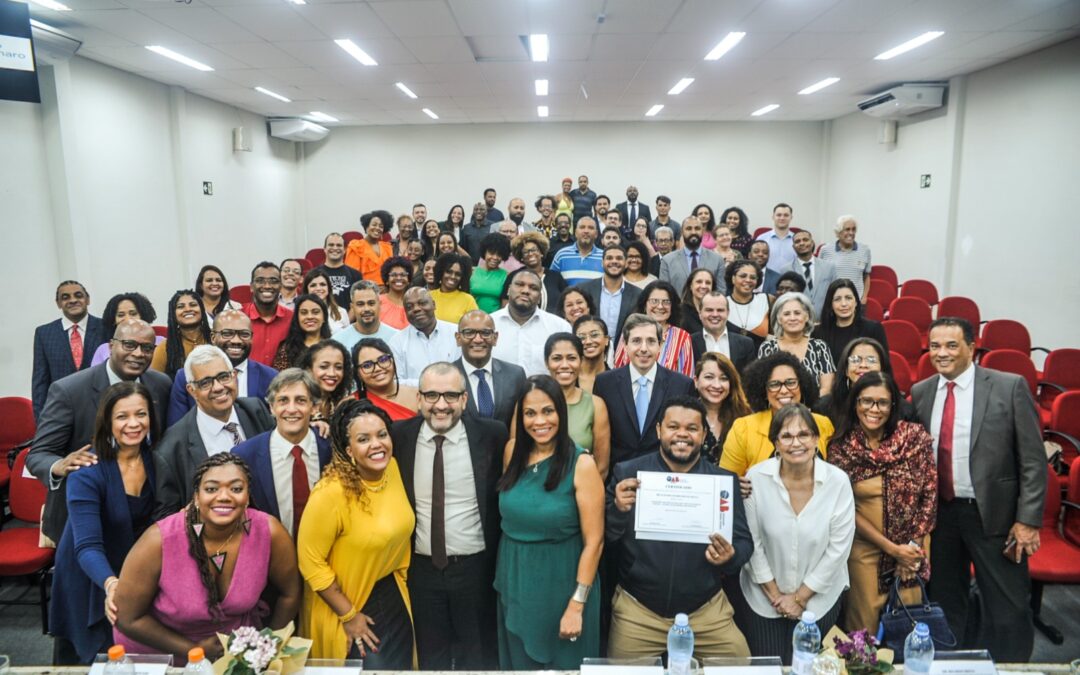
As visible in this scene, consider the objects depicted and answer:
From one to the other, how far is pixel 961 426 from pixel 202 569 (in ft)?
10.7

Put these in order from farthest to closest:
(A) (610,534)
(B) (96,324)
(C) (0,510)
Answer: (B) (96,324) < (C) (0,510) < (A) (610,534)

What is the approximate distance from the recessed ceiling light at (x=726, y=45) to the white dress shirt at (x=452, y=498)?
5514 mm

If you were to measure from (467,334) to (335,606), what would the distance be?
156 cm

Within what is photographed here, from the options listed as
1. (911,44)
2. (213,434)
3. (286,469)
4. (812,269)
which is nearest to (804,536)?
(286,469)

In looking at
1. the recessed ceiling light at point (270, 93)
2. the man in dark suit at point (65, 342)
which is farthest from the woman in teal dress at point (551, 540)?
the recessed ceiling light at point (270, 93)

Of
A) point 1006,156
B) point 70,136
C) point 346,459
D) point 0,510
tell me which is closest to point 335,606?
point 346,459

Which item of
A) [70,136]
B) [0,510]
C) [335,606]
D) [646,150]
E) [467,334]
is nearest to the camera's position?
[335,606]

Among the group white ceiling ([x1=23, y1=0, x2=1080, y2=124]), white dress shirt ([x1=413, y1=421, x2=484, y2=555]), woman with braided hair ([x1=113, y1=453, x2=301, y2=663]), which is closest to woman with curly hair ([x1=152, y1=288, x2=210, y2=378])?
woman with braided hair ([x1=113, y1=453, x2=301, y2=663])

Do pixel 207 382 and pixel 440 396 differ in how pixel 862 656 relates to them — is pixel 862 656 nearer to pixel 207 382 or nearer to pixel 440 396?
pixel 440 396

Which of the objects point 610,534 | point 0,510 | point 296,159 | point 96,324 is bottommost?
point 0,510

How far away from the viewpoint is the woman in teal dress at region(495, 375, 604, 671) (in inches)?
96.2

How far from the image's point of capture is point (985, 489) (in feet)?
9.40

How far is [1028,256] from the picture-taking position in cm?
736

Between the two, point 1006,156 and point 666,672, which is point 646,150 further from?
point 666,672
